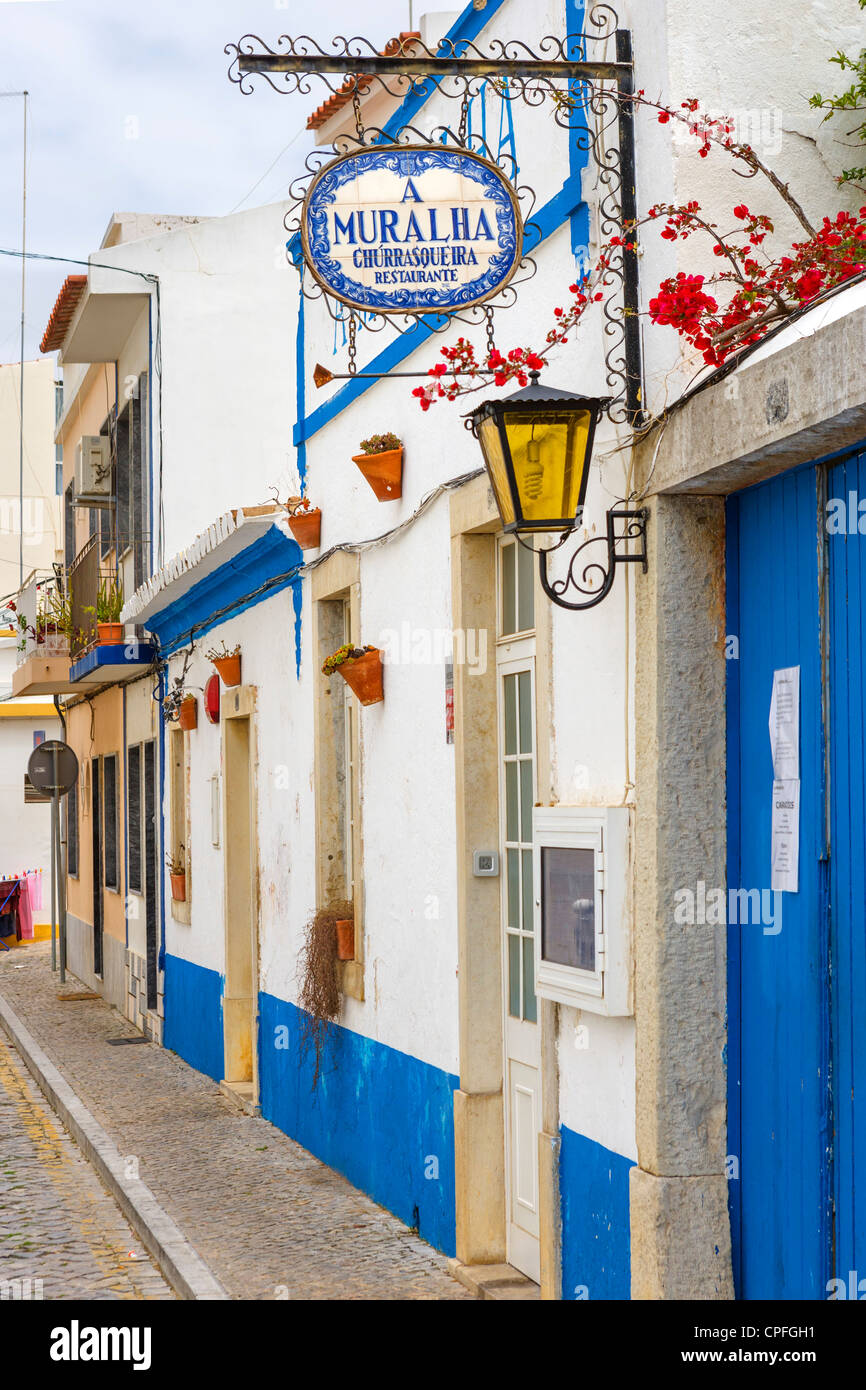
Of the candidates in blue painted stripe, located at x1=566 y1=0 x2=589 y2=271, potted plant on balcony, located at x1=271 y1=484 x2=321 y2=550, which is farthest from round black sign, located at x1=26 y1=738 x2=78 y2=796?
blue painted stripe, located at x1=566 y1=0 x2=589 y2=271

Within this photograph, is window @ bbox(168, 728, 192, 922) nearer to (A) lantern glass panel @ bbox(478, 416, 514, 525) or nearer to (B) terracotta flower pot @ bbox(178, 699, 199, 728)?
(B) terracotta flower pot @ bbox(178, 699, 199, 728)

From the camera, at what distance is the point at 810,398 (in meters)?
3.92

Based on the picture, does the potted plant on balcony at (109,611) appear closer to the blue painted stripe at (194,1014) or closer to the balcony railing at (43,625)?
the balcony railing at (43,625)

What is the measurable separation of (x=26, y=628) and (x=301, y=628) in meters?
11.2

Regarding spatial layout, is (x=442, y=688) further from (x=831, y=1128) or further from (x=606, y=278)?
(x=831, y=1128)

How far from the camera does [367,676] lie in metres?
7.86

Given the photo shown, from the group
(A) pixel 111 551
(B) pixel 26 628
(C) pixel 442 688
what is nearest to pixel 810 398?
(C) pixel 442 688

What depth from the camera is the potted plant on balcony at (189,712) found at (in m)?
13.0

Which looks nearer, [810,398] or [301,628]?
[810,398]

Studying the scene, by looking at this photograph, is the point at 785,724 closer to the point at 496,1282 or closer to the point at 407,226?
the point at 407,226

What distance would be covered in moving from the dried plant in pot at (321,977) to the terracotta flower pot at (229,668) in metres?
2.68

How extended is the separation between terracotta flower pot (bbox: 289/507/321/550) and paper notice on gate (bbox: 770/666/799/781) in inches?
197

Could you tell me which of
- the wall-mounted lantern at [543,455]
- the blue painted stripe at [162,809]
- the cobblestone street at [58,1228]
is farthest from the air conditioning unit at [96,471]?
the wall-mounted lantern at [543,455]

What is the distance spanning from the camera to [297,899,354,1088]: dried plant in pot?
859 cm
